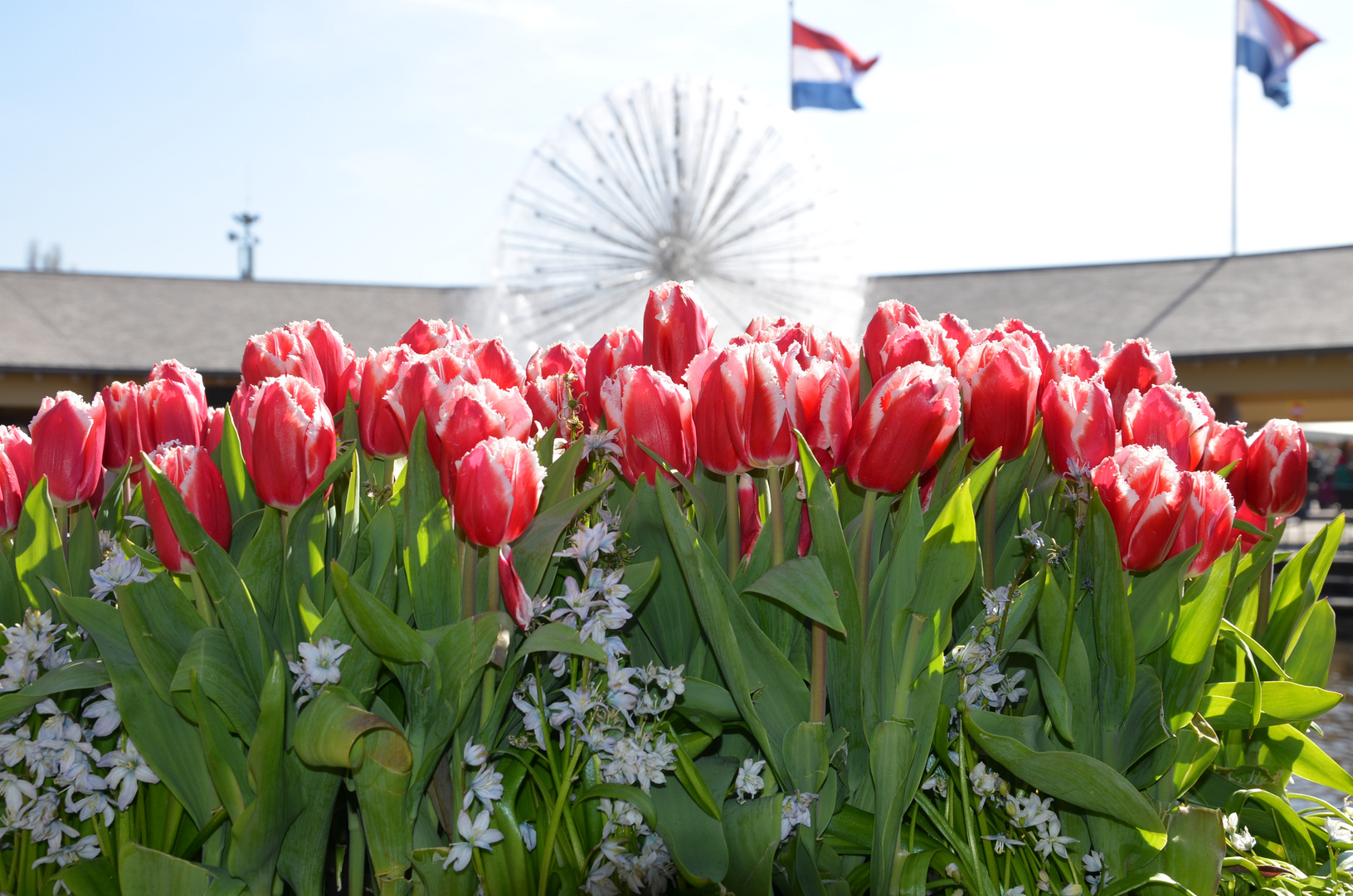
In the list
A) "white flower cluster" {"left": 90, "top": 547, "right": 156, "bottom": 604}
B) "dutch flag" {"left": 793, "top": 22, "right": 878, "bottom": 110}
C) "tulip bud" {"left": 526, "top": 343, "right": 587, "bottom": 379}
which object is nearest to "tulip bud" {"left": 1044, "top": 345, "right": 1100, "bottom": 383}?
"tulip bud" {"left": 526, "top": 343, "right": 587, "bottom": 379}

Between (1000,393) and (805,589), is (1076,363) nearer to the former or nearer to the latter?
(1000,393)

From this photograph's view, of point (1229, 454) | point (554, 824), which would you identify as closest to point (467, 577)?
point (554, 824)

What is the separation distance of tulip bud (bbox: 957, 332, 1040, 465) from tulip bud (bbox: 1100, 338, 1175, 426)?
1.02 ft

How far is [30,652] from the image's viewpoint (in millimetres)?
1245

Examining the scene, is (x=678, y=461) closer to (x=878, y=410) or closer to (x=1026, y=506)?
(x=878, y=410)

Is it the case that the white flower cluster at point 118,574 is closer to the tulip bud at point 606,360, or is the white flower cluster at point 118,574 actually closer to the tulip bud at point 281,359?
the tulip bud at point 281,359

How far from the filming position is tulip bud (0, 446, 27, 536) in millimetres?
1512

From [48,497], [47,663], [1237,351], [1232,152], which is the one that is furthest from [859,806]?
[1232,152]

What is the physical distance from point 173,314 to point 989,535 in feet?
81.7

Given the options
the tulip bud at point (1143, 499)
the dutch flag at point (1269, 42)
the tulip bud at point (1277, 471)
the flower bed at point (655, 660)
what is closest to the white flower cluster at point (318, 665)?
the flower bed at point (655, 660)

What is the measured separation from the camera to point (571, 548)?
1.21 metres

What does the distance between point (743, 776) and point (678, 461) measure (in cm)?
39

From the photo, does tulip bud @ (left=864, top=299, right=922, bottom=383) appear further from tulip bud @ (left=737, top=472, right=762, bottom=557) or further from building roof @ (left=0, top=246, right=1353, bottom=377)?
building roof @ (left=0, top=246, right=1353, bottom=377)

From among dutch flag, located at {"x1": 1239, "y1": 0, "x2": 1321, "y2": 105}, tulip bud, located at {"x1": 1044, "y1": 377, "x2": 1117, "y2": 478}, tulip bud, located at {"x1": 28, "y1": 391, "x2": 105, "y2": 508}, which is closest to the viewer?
tulip bud, located at {"x1": 1044, "y1": 377, "x2": 1117, "y2": 478}
